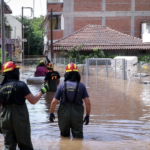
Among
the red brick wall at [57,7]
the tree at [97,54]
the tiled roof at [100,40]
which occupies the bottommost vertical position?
the tree at [97,54]

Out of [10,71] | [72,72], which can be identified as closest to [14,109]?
[10,71]

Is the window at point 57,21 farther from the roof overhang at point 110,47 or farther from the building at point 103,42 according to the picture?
the roof overhang at point 110,47

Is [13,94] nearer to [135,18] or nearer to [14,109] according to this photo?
[14,109]

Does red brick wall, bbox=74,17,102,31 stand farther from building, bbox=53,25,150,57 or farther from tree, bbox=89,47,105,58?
tree, bbox=89,47,105,58

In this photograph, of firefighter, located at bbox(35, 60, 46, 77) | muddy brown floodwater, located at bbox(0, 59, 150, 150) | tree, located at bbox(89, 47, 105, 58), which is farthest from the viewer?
tree, located at bbox(89, 47, 105, 58)

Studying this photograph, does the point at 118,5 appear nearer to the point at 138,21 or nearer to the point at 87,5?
the point at 138,21

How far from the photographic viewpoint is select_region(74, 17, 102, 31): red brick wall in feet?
183

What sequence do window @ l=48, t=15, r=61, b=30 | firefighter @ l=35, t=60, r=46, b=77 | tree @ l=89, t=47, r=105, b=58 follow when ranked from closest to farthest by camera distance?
1. firefighter @ l=35, t=60, r=46, b=77
2. tree @ l=89, t=47, r=105, b=58
3. window @ l=48, t=15, r=61, b=30

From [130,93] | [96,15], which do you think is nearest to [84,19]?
[96,15]

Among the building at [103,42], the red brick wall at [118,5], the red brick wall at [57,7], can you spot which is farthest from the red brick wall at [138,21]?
the red brick wall at [57,7]

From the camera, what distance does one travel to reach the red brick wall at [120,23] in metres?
56.0

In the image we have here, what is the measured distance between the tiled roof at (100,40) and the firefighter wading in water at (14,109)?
4378 centimetres

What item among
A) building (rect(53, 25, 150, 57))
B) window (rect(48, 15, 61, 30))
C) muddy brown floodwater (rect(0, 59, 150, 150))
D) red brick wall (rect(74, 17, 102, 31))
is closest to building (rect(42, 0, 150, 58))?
red brick wall (rect(74, 17, 102, 31))

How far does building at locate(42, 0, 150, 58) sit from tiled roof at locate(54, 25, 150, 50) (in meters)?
2.16
